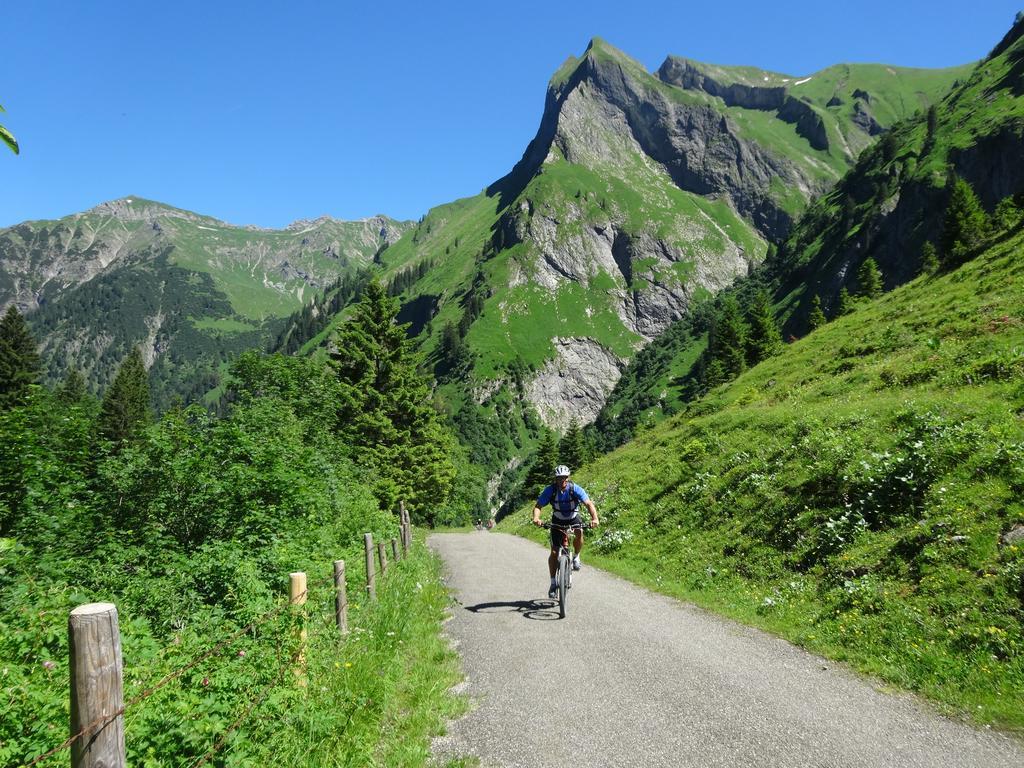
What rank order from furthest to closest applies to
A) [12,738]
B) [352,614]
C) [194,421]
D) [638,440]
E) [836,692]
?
[638,440] < [194,421] < [352,614] < [836,692] < [12,738]

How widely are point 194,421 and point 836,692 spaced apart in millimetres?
17302

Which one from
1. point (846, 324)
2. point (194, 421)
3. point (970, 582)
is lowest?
point (970, 582)

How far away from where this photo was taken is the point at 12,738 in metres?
4.21

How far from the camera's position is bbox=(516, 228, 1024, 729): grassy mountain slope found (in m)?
8.27

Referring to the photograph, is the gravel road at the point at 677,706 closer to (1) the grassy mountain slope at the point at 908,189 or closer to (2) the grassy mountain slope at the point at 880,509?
(2) the grassy mountain slope at the point at 880,509

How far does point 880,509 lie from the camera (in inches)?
499

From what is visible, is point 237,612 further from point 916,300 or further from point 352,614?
point 916,300

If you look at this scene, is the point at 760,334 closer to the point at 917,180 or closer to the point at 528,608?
the point at 528,608

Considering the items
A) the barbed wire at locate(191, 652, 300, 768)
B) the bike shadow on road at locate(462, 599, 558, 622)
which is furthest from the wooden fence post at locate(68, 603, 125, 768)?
the bike shadow on road at locate(462, 599, 558, 622)

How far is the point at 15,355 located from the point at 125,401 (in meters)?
19.8

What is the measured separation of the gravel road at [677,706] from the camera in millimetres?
5734

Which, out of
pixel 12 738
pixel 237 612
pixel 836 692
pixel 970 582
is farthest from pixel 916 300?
pixel 12 738

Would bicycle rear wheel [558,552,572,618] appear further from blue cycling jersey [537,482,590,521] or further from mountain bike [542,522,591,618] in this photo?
blue cycling jersey [537,482,590,521]

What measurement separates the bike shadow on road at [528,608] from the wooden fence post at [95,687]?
9.03m
